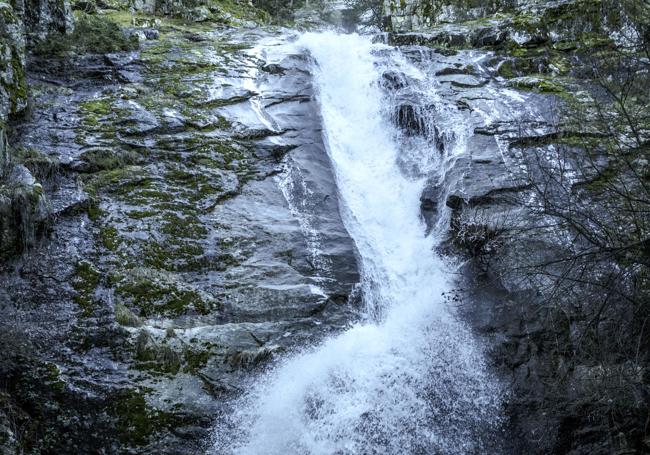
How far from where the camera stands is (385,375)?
7.20 m

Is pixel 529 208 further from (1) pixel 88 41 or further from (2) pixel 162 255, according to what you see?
(1) pixel 88 41

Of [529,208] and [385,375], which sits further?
[385,375]

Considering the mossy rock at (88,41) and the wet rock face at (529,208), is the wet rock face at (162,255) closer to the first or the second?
the mossy rock at (88,41)

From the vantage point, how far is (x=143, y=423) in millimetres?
5906

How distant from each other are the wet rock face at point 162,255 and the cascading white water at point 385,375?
15.9 inches

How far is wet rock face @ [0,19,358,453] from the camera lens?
19.8ft

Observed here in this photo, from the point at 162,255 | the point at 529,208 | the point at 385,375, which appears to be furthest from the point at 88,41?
the point at 529,208

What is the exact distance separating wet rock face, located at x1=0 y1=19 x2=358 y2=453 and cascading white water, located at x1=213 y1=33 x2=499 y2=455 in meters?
0.40

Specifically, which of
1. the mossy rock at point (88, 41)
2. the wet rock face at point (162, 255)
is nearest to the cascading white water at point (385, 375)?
the wet rock face at point (162, 255)

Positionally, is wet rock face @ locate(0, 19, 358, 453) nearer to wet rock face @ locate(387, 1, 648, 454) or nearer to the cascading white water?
the cascading white water

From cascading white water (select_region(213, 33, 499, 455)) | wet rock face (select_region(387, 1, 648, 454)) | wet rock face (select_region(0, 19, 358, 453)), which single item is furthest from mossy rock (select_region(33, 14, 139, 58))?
wet rock face (select_region(387, 1, 648, 454))

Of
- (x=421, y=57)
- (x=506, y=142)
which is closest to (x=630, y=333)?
(x=506, y=142)

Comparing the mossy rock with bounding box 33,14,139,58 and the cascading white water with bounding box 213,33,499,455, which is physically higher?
the mossy rock with bounding box 33,14,139,58

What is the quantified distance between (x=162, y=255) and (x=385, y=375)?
144 inches
